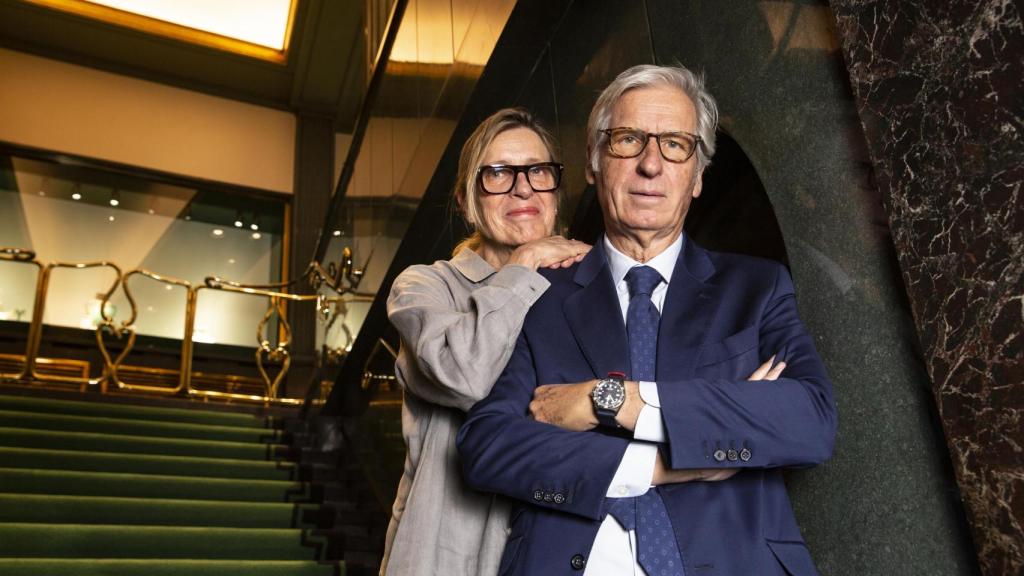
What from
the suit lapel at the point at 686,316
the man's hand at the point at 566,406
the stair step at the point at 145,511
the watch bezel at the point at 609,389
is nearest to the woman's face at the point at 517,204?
the suit lapel at the point at 686,316

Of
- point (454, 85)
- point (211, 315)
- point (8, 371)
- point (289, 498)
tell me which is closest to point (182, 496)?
point (289, 498)

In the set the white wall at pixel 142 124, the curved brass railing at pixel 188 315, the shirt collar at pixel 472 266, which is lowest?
the shirt collar at pixel 472 266

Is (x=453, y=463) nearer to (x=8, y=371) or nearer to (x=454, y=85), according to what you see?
(x=454, y=85)

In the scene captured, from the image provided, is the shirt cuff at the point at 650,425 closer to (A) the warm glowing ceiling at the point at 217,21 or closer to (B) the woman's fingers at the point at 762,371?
(B) the woman's fingers at the point at 762,371

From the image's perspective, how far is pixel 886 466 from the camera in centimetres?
175

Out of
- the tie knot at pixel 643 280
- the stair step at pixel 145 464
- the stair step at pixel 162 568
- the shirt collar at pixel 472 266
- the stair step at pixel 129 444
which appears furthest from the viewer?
the stair step at pixel 129 444

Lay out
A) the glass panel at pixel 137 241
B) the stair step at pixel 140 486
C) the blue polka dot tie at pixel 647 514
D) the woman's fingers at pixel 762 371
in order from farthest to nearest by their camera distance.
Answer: the glass panel at pixel 137 241 < the stair step at pixel 140 486 < the woman's fingers at pixel 762 371 < the blue polka dot tie at pixel 647 514

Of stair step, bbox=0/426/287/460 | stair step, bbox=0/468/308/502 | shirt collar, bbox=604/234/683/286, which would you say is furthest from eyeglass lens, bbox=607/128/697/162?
stair step, bbox=0/426/287/460

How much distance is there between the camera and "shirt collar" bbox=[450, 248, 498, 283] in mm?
2348

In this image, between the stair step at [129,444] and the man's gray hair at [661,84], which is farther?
the stair step at [129,444]

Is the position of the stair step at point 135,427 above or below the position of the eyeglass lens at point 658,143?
above

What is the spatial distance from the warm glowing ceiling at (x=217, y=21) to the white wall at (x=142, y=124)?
2.61 feet

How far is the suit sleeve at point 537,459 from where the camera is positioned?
1.60 m

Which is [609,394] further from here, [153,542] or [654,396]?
[153,542]
